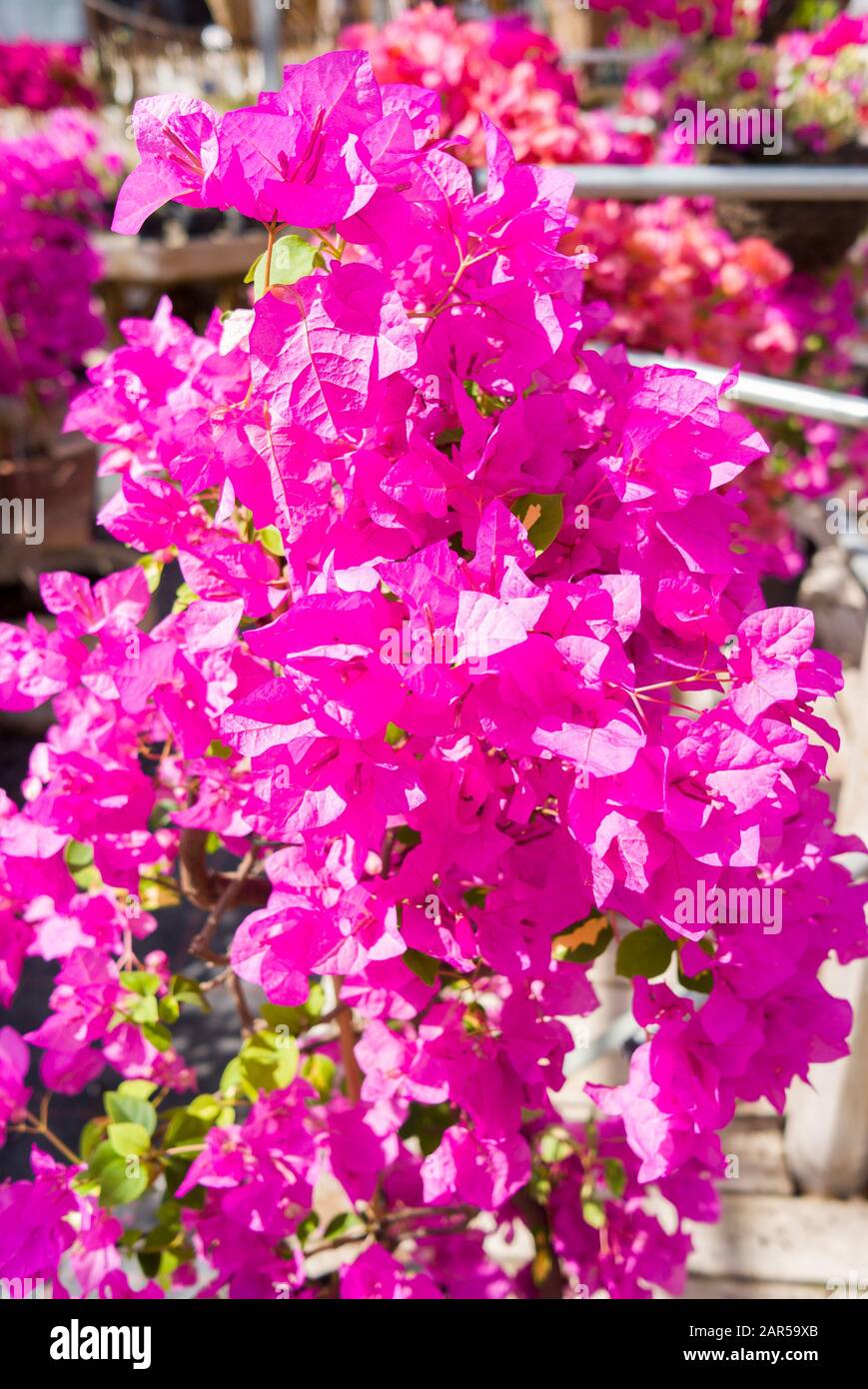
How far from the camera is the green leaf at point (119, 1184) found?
0.88 m

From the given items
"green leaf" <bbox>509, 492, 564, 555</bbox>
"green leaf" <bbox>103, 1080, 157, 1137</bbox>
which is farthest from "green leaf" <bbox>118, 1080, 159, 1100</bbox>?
"green leaf" <bbox>509, 492, 564, 555</bbox>

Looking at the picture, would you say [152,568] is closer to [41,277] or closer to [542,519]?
[542,519]

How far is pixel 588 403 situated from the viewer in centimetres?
75

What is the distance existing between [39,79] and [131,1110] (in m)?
6.97

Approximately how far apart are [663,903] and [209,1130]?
51cm

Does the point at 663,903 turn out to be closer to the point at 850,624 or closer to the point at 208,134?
the point at 208,134

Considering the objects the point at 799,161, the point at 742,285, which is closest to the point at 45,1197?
the point at 742,285

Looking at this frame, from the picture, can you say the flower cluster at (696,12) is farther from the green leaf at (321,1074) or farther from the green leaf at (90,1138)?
the green leaf at (90,1138)

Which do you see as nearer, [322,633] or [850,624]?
[322,633]

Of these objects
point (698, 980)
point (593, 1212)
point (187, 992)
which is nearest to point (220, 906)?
point (187, 992)

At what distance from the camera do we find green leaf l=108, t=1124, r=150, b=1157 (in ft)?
2.95

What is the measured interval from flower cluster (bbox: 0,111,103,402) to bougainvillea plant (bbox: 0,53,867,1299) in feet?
7.06

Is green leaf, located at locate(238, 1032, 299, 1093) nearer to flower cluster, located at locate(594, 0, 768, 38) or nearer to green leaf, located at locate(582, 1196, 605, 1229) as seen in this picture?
green leaf, located at locate(582, 1196, 605, 1229)

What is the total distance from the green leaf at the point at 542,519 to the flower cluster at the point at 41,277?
8.10 ft
